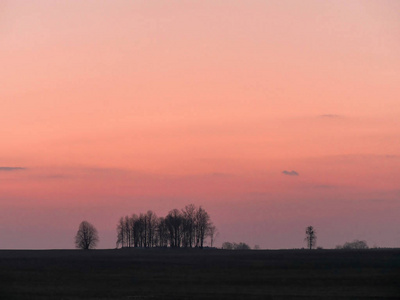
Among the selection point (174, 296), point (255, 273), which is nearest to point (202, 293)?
point (174, 296)

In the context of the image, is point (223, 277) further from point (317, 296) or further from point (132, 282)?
point (317, 296)

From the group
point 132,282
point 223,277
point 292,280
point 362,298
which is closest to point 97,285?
point 132,282

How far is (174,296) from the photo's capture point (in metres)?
45.7

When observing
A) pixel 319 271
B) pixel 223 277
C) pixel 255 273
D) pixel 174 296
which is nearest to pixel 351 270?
pixel 319 271

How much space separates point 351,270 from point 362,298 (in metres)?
27.9

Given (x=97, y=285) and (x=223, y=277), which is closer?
(x=97, y=285)

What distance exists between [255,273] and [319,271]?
729 cm

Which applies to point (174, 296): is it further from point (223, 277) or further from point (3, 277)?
point (3, 277)

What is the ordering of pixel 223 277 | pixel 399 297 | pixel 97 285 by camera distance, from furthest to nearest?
1. pixel 223 277
2. pixel 97 285
3. pixel 399 297

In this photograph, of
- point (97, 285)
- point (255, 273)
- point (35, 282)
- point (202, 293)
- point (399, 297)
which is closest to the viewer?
point (399, 297)

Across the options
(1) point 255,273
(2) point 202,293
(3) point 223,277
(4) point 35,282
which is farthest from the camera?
(1) point 255,273

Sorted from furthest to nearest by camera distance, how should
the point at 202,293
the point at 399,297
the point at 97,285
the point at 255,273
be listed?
the point at 255,273 → the point at 97,285 → the point at 202,293 → the point at 399,297

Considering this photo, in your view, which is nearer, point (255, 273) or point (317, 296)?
point (317, 296)

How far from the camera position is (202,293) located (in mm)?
47406
